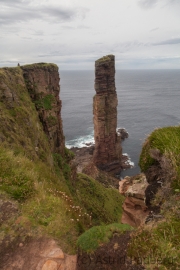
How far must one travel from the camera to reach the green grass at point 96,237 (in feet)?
22.3

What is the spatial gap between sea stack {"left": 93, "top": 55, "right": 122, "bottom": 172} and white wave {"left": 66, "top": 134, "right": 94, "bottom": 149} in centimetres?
1767

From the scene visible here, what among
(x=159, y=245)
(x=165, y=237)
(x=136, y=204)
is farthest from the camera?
(x=136, y=204)

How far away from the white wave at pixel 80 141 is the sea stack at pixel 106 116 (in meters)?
17.7

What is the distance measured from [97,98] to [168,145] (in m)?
52.7

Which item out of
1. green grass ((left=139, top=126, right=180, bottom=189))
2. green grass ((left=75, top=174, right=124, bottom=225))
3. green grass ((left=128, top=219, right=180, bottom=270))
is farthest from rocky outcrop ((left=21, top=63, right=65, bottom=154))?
green grass ((left=128, top=219, right=180, bottom=270))

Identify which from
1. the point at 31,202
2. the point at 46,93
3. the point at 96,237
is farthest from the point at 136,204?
the point at 46,93

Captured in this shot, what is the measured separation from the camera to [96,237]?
705 cm

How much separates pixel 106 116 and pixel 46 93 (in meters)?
36.0

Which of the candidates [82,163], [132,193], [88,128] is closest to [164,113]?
[88,128]

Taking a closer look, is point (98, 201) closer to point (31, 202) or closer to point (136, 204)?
point (136, 204)

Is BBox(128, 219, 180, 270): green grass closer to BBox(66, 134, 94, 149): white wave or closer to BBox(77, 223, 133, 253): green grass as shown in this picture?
BBox(77, 223, 133, 253): green grass

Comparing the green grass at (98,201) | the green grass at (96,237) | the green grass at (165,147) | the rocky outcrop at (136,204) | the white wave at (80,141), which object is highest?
the green grass at (165,147)

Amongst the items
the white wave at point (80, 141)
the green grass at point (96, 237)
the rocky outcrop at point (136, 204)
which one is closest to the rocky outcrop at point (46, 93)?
the rocky outcrop at point (136, 204)

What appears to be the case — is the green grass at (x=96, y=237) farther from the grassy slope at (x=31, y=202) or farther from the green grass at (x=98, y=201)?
the green grass at (x=98, y=201)
